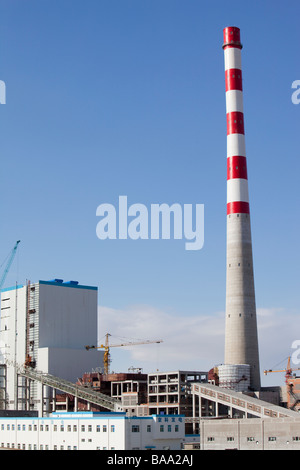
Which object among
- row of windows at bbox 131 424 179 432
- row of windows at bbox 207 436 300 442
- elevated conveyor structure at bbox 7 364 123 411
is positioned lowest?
row of windows at bbox 207 436 300 442

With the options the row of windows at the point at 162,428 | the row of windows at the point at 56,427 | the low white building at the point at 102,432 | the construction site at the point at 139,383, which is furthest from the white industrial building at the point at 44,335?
the row of windows at the point at 162,428

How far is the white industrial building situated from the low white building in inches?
1119

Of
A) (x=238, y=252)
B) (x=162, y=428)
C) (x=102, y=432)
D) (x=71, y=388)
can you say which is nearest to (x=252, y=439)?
(x=162, y=428)

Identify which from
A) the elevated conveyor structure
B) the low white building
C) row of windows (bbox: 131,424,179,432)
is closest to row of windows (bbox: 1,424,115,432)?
the low white building

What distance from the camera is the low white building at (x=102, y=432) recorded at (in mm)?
78062

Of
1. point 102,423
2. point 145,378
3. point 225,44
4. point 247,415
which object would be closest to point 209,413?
point 247,415

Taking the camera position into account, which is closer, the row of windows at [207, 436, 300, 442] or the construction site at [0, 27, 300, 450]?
the row of windows at [207, 436, 300, 442]

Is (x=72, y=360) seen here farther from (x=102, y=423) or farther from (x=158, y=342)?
(x=102, y=423)

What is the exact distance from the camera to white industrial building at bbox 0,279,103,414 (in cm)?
11856

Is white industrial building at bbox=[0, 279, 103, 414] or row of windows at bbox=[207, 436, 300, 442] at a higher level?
white industrial building at bbox=[0, 279, 103, 414]

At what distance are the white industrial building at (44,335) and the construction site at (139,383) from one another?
17 centimetres

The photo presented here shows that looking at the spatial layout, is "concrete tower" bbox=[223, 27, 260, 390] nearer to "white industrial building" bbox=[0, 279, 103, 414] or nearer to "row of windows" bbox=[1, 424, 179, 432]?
"row of windows" bbox=[1, 424, 179, 432]

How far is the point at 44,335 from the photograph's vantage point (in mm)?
121375

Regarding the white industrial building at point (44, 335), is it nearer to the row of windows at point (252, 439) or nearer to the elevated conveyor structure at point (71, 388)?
the elevated conveyor structure at point (71, 388)
